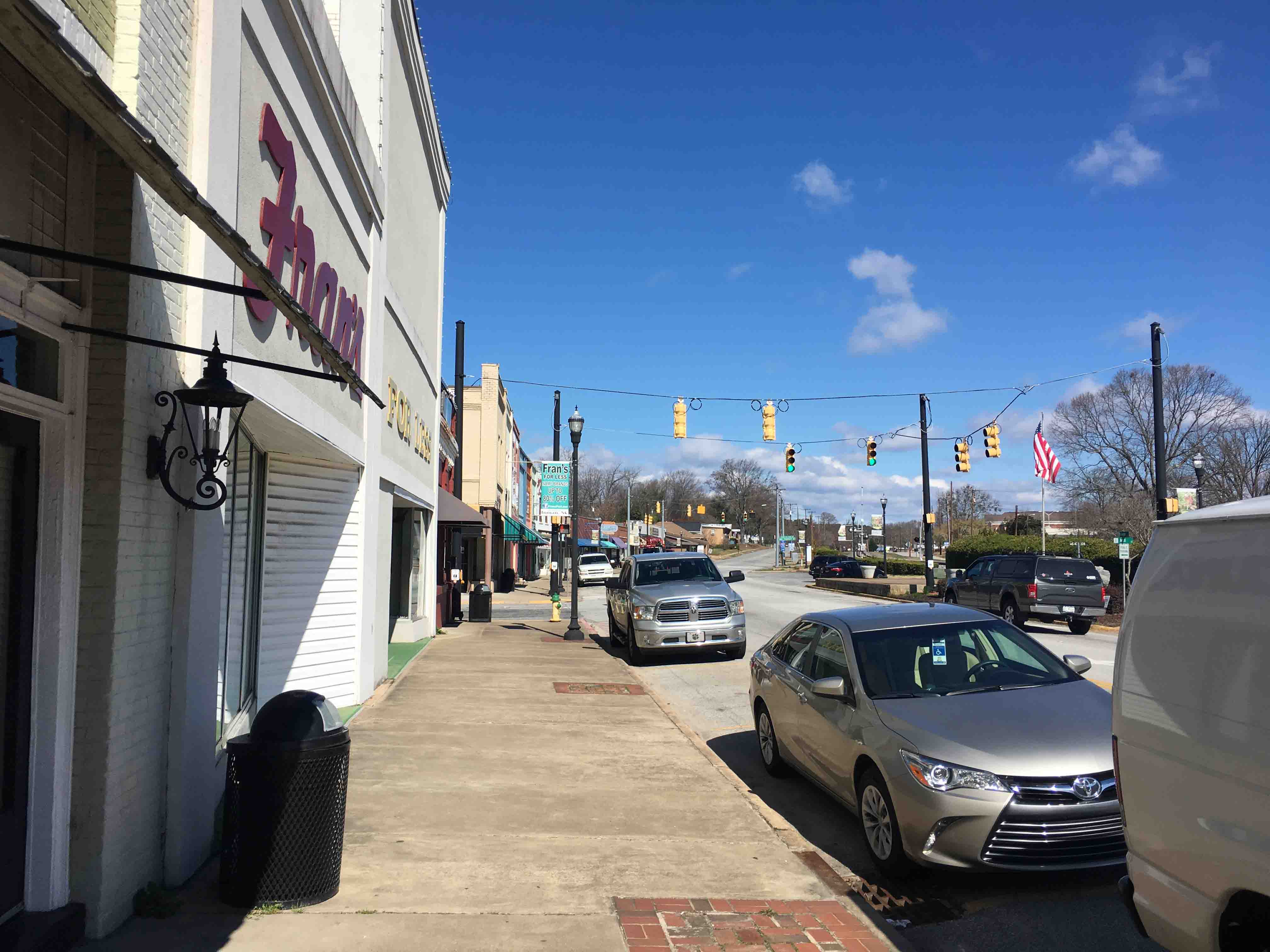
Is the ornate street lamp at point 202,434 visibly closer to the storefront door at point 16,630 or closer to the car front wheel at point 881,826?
the storefront door at point 16,630

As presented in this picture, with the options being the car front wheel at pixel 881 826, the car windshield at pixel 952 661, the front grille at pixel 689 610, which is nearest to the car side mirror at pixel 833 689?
the car windshield at pixel 952 661

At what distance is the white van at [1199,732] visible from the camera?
10.2ft

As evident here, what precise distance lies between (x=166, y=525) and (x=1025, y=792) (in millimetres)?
4734

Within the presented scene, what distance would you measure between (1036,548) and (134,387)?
Result: 157 feet

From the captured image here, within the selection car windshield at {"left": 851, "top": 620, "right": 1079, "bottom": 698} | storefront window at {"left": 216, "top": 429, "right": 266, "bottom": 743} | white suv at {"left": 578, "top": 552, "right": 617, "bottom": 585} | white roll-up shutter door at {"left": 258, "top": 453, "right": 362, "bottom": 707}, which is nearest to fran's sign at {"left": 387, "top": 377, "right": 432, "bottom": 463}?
white roll-up shutter door at {"left": 258, "top": 453, "right": 362, "bottom": 707}

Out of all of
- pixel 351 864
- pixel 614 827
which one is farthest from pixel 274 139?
pixel 614 827

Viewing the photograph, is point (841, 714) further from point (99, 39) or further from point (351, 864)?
point (99, 39)

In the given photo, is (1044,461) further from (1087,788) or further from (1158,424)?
(1087,788)

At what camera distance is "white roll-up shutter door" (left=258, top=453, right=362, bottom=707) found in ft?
29.5

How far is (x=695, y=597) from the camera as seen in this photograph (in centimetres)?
1609

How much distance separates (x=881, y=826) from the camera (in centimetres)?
572

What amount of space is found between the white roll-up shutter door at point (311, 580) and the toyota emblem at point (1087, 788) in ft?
22.0

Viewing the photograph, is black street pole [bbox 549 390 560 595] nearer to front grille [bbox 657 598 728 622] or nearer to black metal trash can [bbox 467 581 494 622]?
black metal trash can [bbox 467 581 494 622]

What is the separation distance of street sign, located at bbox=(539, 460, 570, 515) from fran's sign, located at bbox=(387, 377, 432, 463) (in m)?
8.74
